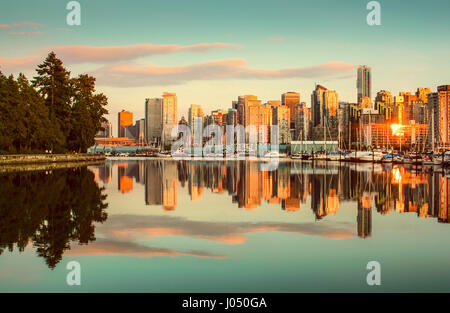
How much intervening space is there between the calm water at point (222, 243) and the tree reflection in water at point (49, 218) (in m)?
0.04

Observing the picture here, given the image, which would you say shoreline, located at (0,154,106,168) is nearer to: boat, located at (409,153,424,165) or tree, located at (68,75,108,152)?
tree, located at (68,75,108,152)

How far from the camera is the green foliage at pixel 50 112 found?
2820 inches

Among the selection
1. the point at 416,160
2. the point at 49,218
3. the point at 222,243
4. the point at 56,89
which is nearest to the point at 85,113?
the point at 56,89

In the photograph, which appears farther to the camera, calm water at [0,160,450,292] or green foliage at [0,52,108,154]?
green foliage at [0,52,108,154]

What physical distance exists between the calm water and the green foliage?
148ft

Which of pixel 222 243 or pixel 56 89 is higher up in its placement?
pixel 56 89

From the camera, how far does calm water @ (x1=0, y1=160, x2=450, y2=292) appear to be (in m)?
11.8

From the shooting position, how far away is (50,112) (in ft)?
302

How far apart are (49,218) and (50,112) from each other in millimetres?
76070

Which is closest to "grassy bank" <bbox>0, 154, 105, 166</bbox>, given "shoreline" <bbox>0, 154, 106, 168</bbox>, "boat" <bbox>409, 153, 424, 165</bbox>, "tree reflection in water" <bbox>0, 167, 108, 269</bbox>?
"shoreline" <bbox>0, 154, 106, 168</bbox>

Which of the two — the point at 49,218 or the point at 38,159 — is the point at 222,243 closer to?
the point at 49,218

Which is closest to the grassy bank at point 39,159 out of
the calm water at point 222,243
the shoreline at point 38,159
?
the shoreline at point 38,159
